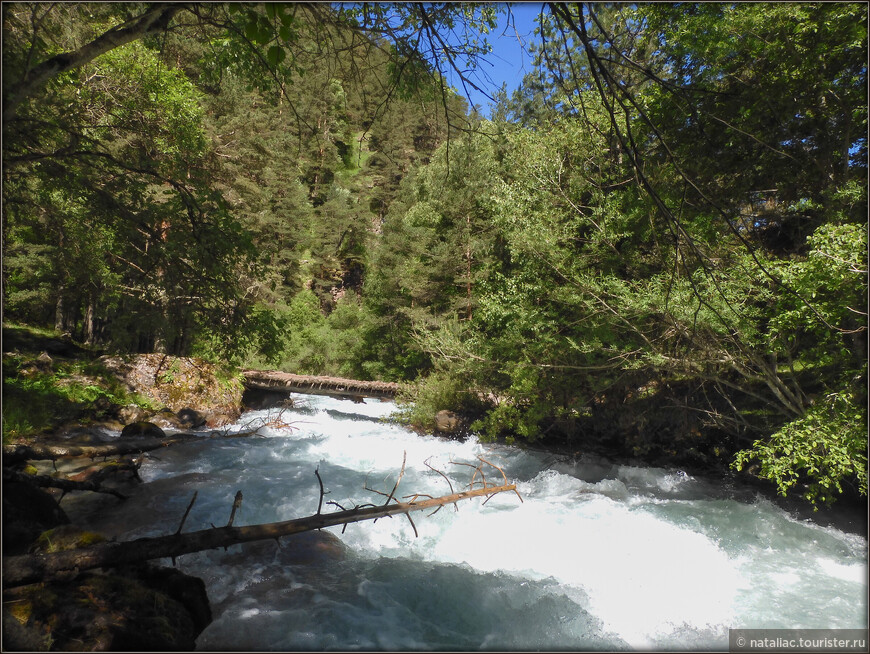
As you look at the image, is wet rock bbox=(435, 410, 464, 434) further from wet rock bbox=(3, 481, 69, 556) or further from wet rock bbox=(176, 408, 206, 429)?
wet rock bbox=(3, 481, 69, 556)

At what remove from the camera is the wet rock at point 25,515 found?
4016 millimetres

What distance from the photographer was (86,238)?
22.6 ft

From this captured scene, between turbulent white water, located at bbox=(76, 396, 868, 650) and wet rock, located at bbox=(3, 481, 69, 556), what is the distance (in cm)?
88

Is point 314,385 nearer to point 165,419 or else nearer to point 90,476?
point 165,419

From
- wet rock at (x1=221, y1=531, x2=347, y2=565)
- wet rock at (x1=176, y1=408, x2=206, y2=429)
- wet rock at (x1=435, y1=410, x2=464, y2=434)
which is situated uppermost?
wet rock at (x1=435, y1=410, x2=464, y2=434)

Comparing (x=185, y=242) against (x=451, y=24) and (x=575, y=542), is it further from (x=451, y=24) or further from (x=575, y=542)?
(x=575, y=542)

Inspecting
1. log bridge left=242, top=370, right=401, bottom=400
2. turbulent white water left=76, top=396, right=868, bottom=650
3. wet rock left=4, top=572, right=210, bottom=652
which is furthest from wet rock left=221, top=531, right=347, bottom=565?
log bridge left=242, top=370, right=401, bottom=400

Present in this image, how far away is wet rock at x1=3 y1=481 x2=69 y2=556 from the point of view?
13.2 feet

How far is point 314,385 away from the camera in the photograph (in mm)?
15695

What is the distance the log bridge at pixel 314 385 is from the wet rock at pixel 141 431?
5.38 m

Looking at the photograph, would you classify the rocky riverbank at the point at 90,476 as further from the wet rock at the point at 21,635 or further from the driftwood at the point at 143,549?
the driftwood at the point at 143,549

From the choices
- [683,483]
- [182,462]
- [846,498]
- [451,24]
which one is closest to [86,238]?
[182,462]

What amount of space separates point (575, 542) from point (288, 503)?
172 inches

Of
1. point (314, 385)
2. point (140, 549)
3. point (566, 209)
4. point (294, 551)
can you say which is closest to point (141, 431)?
point (294, 551)
